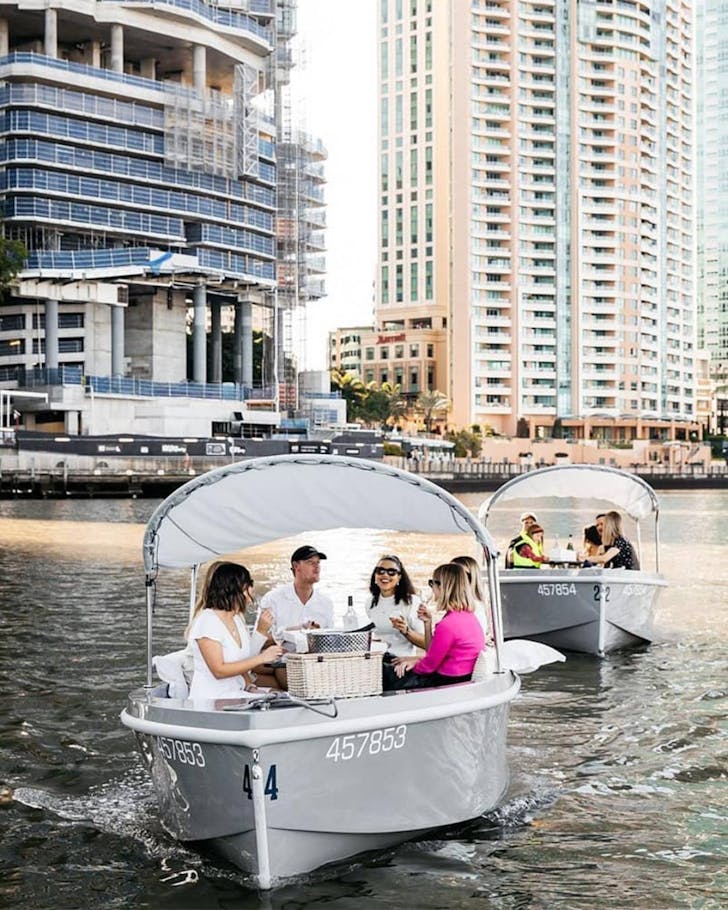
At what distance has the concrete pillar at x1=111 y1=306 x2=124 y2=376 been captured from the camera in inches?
3952

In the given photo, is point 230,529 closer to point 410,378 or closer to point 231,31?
point 231,31

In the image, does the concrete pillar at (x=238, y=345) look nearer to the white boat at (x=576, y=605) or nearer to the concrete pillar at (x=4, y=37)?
the concrete pillar at (x=4, y=37)

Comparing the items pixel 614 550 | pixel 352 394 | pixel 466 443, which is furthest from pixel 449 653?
pixel 352 394

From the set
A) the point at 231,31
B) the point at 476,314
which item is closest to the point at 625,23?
the point at 476,314

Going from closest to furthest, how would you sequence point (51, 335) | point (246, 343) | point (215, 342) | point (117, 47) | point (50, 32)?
point (51, 335) < point (50, 32) < point (117, 47) < point (215, 342) < point (246, 343)

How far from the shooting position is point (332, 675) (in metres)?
9.35

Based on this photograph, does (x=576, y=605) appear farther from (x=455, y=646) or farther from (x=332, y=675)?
(x=332, y=675)

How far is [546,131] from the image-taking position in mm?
169500

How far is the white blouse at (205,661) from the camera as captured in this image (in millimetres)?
9680

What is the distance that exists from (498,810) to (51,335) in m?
90.8

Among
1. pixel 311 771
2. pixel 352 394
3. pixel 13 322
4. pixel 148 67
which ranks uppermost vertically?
pixel 148 67

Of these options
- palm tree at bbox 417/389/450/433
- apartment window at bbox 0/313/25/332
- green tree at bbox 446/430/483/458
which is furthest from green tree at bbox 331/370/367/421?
apartment window at bbox 0/313/25/332

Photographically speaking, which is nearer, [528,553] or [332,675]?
[332,675]

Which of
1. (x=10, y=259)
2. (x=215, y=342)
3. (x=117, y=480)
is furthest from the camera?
(x=215, y=342)
